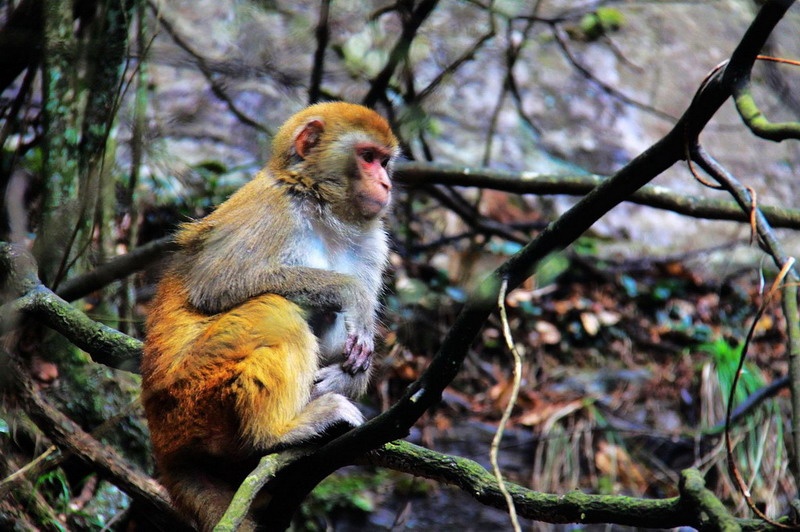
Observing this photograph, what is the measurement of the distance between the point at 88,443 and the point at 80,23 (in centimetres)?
290

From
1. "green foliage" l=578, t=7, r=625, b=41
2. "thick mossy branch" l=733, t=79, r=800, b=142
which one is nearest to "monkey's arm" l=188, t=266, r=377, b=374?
"thick mossy branch" l=733, t=79, r=800, b=142

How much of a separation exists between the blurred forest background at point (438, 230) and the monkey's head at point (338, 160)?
0.79 metres

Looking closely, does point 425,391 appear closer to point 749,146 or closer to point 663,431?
point 663,431

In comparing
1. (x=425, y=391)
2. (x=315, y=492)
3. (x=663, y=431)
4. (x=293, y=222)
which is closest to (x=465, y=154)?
(x=663, y=431)

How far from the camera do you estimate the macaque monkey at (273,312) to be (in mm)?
3150

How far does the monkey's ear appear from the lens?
4254 millimetres

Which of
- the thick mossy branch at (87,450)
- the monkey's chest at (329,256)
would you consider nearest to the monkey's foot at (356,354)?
the monkey's chest at (329,256)

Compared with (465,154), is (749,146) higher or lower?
higher

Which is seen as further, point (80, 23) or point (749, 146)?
point (749, 146)

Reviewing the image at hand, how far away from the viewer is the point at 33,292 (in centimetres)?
379

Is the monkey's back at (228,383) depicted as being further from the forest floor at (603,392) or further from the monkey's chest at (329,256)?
the forest floor at (603,392)

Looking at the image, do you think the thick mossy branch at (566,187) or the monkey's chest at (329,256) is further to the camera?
the thick mossy branch at (566,187)

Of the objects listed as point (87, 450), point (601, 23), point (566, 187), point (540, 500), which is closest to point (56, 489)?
point (87, 450)

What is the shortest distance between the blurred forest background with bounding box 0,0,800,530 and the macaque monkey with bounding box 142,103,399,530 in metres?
0.49
